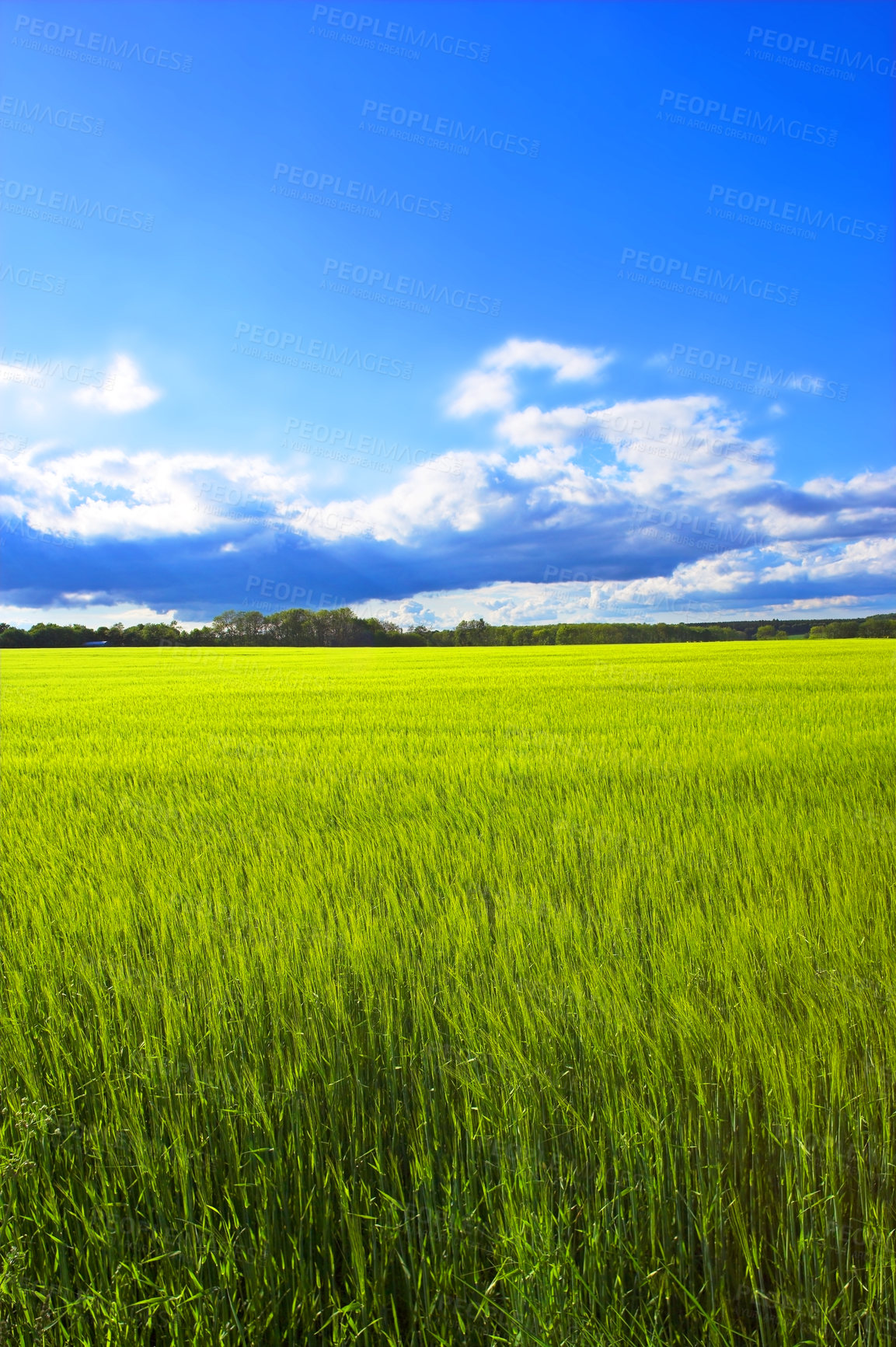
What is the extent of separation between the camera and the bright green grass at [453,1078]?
1340 mm

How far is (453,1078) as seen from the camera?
187 cm

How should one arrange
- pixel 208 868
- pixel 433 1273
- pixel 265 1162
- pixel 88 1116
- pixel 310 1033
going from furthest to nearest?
pixel 208 868 → pixel 310 1033 → pixel 88 1116 → pixel 265 1162 → pixel 433 1273

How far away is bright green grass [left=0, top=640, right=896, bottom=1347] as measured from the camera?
4.40ft

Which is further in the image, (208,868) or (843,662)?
(843,662)

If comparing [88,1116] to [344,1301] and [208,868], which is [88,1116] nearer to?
[344,1301]

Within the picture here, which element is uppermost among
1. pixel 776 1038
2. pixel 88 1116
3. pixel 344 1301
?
pixel 776 1038

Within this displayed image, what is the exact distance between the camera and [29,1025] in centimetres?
219

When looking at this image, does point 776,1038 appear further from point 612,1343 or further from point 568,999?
point 612,1343

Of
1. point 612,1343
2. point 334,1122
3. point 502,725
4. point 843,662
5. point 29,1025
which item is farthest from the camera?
point 843,662

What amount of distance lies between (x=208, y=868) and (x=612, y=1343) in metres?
2.86

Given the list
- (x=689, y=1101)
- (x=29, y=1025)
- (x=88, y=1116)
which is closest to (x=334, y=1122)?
(x=88, y=1116)

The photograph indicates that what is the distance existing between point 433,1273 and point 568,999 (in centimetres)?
94

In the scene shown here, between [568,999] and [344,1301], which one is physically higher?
[568,999]

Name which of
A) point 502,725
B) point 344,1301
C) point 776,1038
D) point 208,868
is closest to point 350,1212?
point 344,1301
